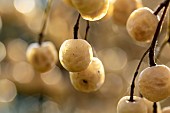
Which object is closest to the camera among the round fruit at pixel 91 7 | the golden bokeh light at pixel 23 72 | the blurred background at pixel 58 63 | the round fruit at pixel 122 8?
the round fruit at pixel 91 7

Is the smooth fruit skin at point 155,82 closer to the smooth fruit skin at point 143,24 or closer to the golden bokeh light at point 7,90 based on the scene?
the smooth fruit skin at point 143,24

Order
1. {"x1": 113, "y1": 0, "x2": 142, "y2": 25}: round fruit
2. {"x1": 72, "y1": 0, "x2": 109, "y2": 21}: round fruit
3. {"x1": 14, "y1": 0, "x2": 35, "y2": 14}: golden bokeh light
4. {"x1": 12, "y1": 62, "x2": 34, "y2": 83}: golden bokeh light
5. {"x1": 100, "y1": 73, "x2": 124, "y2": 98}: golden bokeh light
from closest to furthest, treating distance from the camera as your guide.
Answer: {"x1": 72, "y1": 0, "x2": 109, "y2": 21}: round fruit < {"x1": 113, "y1": 0, "x2": 142, "y2": 25}: round fruit < {"x1": 100, "y1": 73, "x2": 124, "y2": 98}: golden bokeh light < {"x1": 12, "y1": 62, "x2": 34, "y2": 83}: golden bokeh light < {"x1": 14, "y1": 0, "x2": 35, "y2": 14}: golden bokeh light

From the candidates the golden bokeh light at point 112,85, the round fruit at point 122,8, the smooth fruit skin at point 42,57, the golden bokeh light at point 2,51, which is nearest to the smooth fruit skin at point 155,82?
the round fruit at point 122,8

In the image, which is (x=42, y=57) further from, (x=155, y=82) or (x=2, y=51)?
(x=2, y=51)

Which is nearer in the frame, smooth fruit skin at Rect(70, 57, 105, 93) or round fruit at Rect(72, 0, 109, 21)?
round fruit at Rect(72, 0, 109, 21)

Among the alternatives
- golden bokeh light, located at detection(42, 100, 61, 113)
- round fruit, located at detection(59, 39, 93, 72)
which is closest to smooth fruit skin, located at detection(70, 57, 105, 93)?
round fruit, located at detection(59, 39, 93, 72)

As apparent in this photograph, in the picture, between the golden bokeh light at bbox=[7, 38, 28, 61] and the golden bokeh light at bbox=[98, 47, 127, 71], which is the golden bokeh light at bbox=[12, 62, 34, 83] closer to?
the golden bokeh light at bbox=[7, 38, 28, 61]

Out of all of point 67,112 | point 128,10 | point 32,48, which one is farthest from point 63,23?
point 128,10
